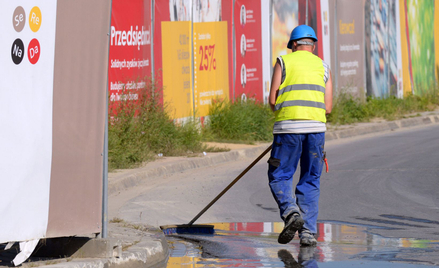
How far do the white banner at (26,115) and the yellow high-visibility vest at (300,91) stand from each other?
6.65ft

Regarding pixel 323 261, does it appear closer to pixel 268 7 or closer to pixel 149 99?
pixel 149 99

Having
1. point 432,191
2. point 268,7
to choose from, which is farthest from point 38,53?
point 268,7

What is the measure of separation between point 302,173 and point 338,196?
8.71ft

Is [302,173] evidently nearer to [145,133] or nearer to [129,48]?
[145,133]

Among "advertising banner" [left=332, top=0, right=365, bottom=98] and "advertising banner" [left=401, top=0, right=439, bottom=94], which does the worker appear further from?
"advertising banner" [left=401, top=0, right=439, bottom=94]

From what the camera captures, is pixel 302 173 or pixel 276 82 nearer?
pixel 276 82

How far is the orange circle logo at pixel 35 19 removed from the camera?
15.3ft

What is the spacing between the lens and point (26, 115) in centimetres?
464

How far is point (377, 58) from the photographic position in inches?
811

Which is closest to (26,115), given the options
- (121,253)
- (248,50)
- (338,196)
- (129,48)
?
(121,253)

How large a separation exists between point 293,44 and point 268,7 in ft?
33.5

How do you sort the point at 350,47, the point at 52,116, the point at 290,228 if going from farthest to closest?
the point at 350,47, the point at 290,228, the point at 52,116

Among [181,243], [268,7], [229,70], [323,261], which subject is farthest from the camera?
[268,7]

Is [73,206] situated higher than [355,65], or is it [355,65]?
[355,65]
